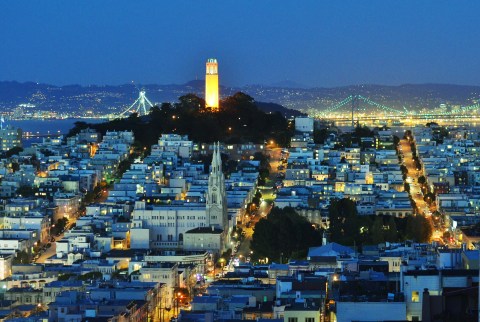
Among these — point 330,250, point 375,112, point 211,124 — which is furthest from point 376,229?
point 375,112

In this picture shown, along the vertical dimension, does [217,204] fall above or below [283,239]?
above

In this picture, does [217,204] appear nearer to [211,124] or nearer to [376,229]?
[376,229]

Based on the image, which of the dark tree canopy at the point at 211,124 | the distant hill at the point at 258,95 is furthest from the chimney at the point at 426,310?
the distant hill at the point at 258,95

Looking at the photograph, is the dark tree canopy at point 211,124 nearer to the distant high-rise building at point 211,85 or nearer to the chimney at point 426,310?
the distant high-rise building at point 211,85

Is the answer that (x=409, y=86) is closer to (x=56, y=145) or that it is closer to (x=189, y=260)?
(x=56, y=145)

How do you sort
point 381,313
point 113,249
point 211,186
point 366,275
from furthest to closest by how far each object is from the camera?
point 211,186 → point 113,249 → point 366,275 → point 381,313

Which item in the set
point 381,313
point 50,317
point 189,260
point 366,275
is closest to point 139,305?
point 50,317

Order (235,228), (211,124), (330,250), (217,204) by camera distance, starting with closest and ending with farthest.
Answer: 1. (330,250)
2. (217,204)
3. (235,228)
4. (211,124)

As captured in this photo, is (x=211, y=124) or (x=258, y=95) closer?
(x=211, y=124)
